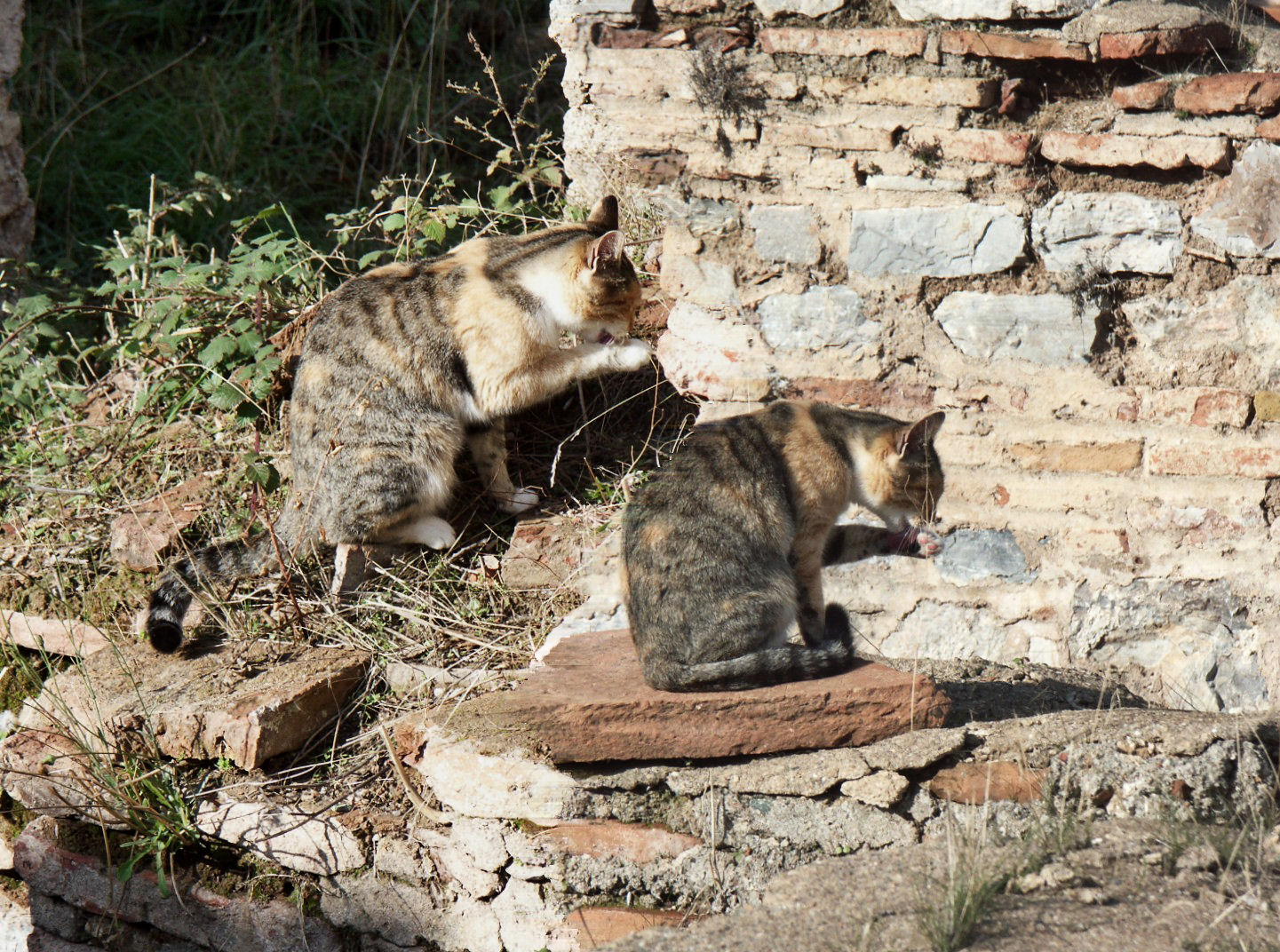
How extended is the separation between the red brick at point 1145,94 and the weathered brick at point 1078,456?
1033 mm

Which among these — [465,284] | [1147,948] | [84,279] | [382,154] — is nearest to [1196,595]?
[1147,948]

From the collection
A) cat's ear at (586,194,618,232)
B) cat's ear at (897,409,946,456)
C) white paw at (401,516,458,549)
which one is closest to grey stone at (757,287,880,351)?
cat's ear at (897,409,946,456)

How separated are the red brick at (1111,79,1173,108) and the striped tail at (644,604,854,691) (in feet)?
6.19

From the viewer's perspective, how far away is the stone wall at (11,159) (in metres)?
6.09

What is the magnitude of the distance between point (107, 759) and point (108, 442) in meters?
1.86

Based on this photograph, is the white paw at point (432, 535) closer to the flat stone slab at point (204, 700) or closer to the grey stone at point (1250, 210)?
the flat stone slab at point (204, 700)

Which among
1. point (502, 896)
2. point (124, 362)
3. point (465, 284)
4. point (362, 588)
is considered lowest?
point (502, 896)

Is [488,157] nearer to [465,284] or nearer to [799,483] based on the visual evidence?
[465,284]

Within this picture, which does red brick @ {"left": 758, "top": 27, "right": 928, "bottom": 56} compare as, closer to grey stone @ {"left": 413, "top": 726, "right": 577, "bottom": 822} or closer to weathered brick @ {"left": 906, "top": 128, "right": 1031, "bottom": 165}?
weathered brick @ {"left": 906, "top": 128, "right": 1031, "bottom": 165}

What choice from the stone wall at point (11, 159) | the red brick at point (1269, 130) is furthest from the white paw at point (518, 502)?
the stone wall at point (11, 159)

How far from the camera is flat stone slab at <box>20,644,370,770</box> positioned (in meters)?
3.99

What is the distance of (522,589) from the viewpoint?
4.58 meters

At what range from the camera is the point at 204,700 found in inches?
164

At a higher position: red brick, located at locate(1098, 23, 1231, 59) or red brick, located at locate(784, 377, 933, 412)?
red brick, located at locate(1098, 23, 1231, 59)
